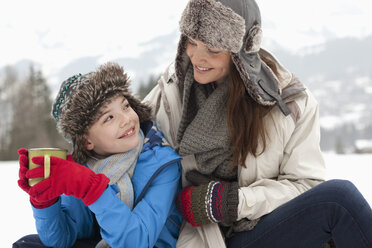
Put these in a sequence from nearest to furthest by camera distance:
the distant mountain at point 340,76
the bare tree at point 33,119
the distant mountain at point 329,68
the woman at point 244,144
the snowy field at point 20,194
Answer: the woman at point 244,144 < the snowy field at point 20,194 < the bare tree at point 33,119 < the distant mountain at point 340,76 < the distant mountain at point 329,68

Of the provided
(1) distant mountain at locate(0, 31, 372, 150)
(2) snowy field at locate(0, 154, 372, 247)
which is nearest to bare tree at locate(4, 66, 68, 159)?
(2) snowy field at locate(0, 154, 372, 247)

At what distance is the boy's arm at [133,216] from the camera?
1.34 m

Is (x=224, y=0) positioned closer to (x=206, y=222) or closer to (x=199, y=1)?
(x=199, y=1)

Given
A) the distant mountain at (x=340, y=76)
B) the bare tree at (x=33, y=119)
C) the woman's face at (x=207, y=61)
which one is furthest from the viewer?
the distant mountain at (x=340, y=76)

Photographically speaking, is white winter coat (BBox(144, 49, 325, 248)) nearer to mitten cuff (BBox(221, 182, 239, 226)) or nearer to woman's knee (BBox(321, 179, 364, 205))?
mitten cuff (BBox(221, 182, 239, 226))

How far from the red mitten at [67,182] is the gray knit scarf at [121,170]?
168mm

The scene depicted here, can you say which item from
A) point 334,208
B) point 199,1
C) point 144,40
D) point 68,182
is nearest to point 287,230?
point 334,208

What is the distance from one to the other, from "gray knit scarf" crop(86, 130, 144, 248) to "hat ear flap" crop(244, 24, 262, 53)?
0.61m

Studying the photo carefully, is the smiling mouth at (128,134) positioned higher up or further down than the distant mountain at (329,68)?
higher up

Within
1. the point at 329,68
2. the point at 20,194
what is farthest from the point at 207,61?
the point at 329,68

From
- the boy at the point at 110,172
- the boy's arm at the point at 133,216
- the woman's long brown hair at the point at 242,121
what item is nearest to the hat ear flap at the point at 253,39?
the woman's long brown hair at the point at 242,121

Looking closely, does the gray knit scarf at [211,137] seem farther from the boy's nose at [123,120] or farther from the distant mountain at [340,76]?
the distant mountain at [340,76]

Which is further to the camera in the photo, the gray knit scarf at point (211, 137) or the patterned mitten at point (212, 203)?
the gray knit scarf at point (211, 137)

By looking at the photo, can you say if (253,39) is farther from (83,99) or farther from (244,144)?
(83,99)
